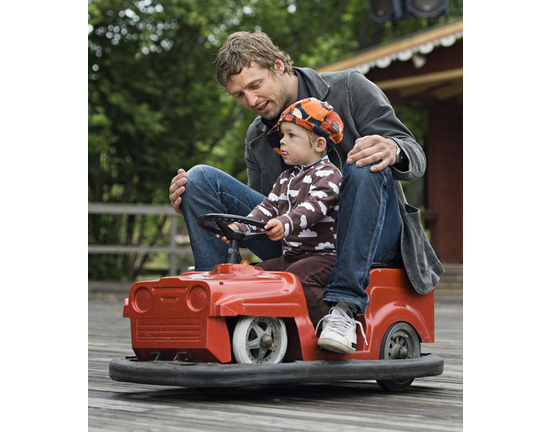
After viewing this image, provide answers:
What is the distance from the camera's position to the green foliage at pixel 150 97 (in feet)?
40.0

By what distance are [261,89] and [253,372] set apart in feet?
Result: 3.46

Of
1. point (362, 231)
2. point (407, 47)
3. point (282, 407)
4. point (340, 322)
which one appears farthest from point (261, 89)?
point (407, 47)

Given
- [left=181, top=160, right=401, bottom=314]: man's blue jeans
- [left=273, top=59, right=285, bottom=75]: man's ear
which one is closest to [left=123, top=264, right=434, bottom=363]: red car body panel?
[left=181, top=160, right=401, bottom=314]: man's blue jeans

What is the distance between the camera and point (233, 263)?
2.60 meters

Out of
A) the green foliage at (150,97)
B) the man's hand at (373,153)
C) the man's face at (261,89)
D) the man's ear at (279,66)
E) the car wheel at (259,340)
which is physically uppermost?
the green foliage at (150,97)

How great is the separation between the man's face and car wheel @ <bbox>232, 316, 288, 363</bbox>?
0.83 m

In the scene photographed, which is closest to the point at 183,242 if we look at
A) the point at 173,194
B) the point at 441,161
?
the point at 441,161

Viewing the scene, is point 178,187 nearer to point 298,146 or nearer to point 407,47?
point 298,146

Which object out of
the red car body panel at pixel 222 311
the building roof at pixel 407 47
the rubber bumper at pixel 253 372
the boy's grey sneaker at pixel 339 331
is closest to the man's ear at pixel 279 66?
the red car body panel at pixel 222 311

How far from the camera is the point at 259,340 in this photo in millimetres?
2439

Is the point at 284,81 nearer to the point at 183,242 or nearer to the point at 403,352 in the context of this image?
the point at 403,352

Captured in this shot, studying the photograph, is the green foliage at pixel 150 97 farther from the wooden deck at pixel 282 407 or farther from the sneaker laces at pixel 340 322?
the sneaker laces at pixel 340 322

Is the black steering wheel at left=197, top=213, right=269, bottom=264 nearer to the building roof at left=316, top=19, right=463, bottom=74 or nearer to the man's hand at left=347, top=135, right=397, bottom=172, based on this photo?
the man's hand at left=347, top=135, right=397, bottom=172

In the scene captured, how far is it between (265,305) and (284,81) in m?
0.92
